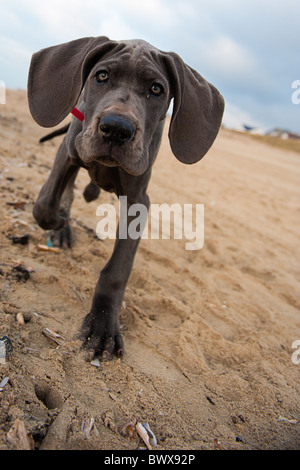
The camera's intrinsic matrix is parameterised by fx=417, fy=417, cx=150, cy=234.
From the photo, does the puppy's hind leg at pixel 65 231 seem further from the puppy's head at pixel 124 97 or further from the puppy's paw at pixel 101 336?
the puppy's paw at pixel 101 336

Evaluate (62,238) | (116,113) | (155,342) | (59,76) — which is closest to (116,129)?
(116,113)

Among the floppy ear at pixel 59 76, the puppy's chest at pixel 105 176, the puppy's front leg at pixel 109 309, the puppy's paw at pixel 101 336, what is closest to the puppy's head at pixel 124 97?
the floppy ear at pixel 59 76

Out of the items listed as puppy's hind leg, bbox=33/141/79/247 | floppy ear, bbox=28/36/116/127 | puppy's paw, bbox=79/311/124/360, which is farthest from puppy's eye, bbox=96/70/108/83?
puppy's paw, bbox=79/311/124/360

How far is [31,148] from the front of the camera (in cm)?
658

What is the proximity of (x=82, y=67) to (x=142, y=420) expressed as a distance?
6.67ft

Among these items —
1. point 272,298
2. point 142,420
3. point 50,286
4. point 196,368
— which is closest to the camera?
point 142,420

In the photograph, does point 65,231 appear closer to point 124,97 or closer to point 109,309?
point 109,309

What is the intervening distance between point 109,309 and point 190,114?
1.35m

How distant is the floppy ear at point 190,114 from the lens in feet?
8.80

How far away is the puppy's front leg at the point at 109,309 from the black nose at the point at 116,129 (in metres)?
0.76

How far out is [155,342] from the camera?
2713 millimetres

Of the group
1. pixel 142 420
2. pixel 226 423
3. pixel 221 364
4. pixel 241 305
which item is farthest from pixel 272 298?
pixel 142 420

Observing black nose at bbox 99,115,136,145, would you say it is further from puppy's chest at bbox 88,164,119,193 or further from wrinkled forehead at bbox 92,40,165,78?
puppy's chest at bbox 88,164,119,193

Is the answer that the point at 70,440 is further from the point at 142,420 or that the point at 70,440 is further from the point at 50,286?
the point at 50,286
